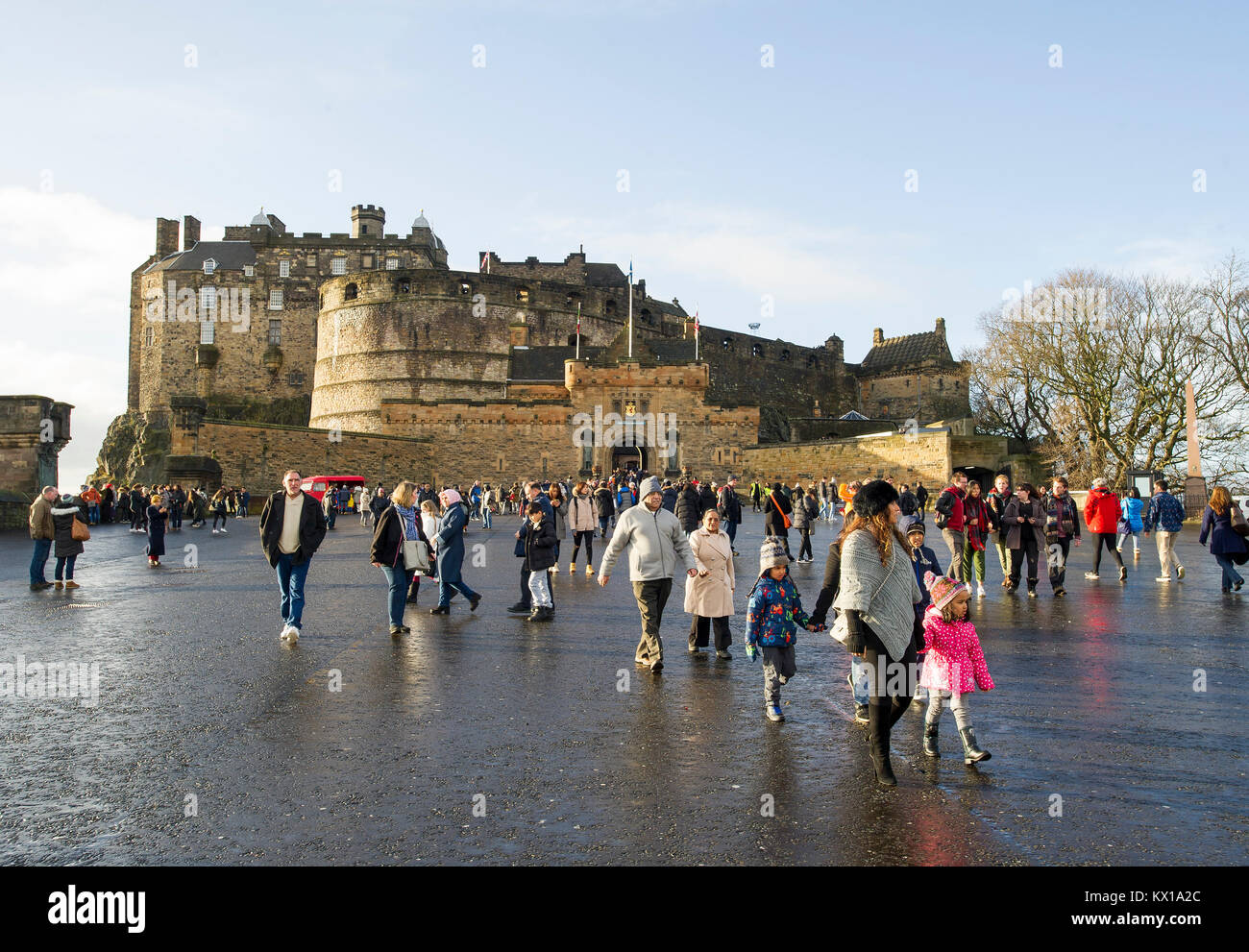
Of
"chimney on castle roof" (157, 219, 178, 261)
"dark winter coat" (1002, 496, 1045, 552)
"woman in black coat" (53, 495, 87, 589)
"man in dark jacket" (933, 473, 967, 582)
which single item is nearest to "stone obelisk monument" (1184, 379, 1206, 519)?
"dark winter coat" (1002, 496, 1045, 552)

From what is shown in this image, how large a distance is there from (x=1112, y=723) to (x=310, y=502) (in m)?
5.70

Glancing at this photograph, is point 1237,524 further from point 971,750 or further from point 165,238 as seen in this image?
point 165,238

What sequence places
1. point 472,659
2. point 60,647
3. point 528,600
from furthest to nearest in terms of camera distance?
point 528,600
point 60,647
point 472,659

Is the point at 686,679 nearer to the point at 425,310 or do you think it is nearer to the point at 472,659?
the point at 472,659

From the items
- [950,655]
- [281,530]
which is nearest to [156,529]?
[281,530]

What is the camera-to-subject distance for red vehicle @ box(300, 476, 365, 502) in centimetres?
3134

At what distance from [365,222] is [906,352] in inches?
1381

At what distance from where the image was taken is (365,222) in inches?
2347

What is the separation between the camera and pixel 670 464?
44.4 m

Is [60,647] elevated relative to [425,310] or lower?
lower

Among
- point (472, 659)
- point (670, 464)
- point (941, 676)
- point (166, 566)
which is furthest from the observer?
point (670, 464)

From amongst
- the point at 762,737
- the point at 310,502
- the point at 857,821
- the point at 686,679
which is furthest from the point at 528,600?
the point at 857,821

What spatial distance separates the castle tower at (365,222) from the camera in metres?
59.6

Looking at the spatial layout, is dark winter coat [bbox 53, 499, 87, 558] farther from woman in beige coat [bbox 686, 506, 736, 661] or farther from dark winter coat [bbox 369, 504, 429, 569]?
woman in beige coat [bbox 686, 506, 736, 661]
